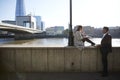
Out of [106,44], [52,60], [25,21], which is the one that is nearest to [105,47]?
[106,44]

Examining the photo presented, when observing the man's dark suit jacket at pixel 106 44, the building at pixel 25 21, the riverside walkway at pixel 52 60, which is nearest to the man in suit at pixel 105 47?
the man's dark suit jacket at pixel 106 44

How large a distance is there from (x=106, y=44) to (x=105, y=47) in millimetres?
130

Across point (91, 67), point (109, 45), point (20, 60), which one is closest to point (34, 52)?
point (20, 60)

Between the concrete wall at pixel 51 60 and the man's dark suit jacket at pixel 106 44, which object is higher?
the man's dark suit jacket at pixel 106 44

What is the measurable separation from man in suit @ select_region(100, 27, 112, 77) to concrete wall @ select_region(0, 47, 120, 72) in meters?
0.71

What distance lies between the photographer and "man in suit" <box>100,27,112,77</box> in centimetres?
867

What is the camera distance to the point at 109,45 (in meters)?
8.80

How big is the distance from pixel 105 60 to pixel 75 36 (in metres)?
1.63

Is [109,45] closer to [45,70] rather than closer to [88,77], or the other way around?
[88,77]

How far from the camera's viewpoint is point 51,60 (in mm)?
9586

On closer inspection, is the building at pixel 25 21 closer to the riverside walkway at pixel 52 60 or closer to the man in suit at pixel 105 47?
the riverside walkway at pixel 52 60

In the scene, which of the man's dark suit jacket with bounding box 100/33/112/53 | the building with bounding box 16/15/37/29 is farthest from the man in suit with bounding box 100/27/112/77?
the building with bounding box 16/15/37/29

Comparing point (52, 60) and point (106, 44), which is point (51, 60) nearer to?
point (52, 60)

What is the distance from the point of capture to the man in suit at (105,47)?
8672 millimetres
